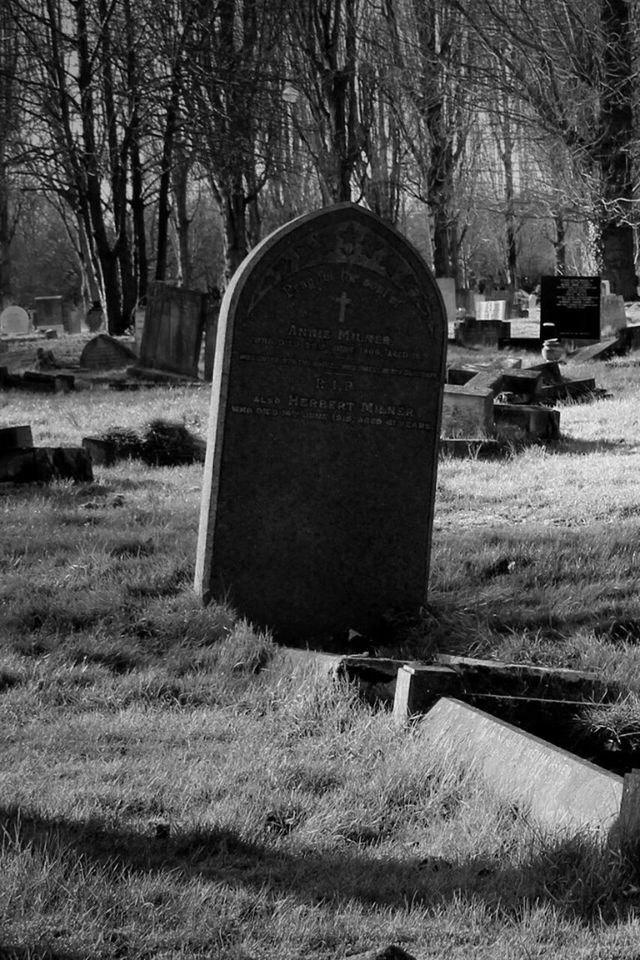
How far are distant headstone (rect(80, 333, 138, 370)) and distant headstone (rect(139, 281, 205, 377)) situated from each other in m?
1.56

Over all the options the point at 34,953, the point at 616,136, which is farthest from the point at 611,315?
the point at 34,953

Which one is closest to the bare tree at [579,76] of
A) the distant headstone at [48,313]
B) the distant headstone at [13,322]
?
the distant headstone at [13,322]

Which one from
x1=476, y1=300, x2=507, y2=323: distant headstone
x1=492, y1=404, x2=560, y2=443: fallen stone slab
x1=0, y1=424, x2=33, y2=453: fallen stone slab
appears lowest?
x1=0, y1=424, x2=33, y2=453: fallen stone slab

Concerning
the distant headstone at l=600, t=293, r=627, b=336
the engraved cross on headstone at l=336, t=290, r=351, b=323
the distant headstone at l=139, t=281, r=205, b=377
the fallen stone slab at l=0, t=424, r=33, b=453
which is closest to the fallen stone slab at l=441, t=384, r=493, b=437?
the fallen stone slab at l=0, t=424, r=33, b=453

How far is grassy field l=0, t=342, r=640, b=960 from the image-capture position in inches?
106

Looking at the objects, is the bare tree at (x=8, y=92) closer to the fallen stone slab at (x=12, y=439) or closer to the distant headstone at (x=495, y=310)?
the distant headstone at (x=495, y=310)

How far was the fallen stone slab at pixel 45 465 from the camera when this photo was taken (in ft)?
31.0

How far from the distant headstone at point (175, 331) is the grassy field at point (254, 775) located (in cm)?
1251

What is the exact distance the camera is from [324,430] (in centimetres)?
586

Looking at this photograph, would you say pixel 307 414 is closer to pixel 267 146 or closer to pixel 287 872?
pixel 287 872

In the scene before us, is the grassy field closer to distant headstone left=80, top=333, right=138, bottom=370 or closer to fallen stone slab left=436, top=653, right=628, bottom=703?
fallen stone slab left=436, top=653, right=628, bottom=703

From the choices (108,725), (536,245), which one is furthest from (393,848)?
(536,245)

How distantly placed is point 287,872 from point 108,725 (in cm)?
142

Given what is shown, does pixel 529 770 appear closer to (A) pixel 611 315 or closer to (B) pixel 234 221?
(A) pixel 611 315
